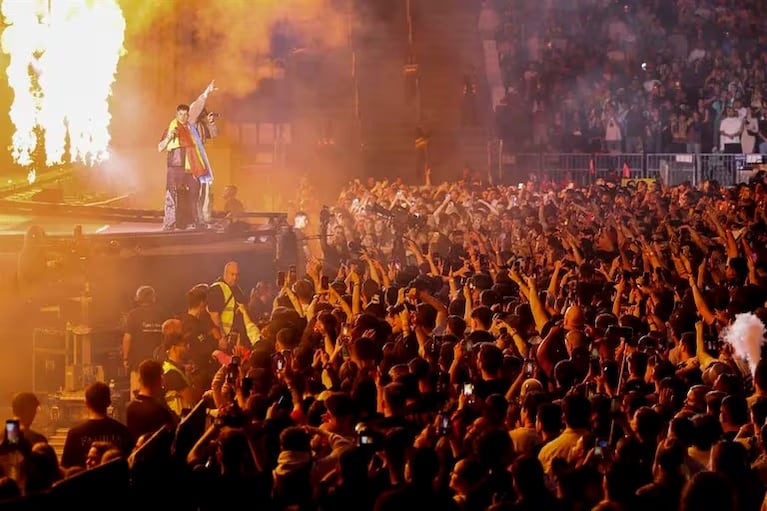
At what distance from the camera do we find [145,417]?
7.04 m

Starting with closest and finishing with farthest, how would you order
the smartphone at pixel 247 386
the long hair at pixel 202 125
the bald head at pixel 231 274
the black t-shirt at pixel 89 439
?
the black t-shirt at pixel 89 439, the smartphone at pixel 247 386, the bald head at pixel 231 274, the long hair at pixel 202 125

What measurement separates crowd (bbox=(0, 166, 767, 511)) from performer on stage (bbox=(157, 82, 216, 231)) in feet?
11.8

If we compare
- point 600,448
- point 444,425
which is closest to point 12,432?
point 444,425

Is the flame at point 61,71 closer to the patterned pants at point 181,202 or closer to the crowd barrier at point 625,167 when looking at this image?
the patterned pants at point 181,202

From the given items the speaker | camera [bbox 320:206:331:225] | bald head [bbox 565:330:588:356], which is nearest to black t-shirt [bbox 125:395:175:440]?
bald head [bbox 565:330:588:356]

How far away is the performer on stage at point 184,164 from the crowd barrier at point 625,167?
355 inches

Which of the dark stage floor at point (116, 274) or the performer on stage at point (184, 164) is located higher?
the performer on stage at point (184, 164)

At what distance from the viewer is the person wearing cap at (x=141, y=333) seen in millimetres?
11219

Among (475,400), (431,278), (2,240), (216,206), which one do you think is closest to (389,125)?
(216,206)

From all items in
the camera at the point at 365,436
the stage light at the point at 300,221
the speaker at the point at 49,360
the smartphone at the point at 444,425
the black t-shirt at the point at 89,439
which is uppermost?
the stage light at the point at 300,221

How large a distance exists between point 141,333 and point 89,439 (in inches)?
194

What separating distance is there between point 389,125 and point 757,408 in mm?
22045

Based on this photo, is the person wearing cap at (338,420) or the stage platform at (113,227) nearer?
the person wearing cap at (338,420)

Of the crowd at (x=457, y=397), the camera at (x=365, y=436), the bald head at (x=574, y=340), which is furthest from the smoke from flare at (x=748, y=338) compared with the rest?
the camera at (x=365, y=436)
